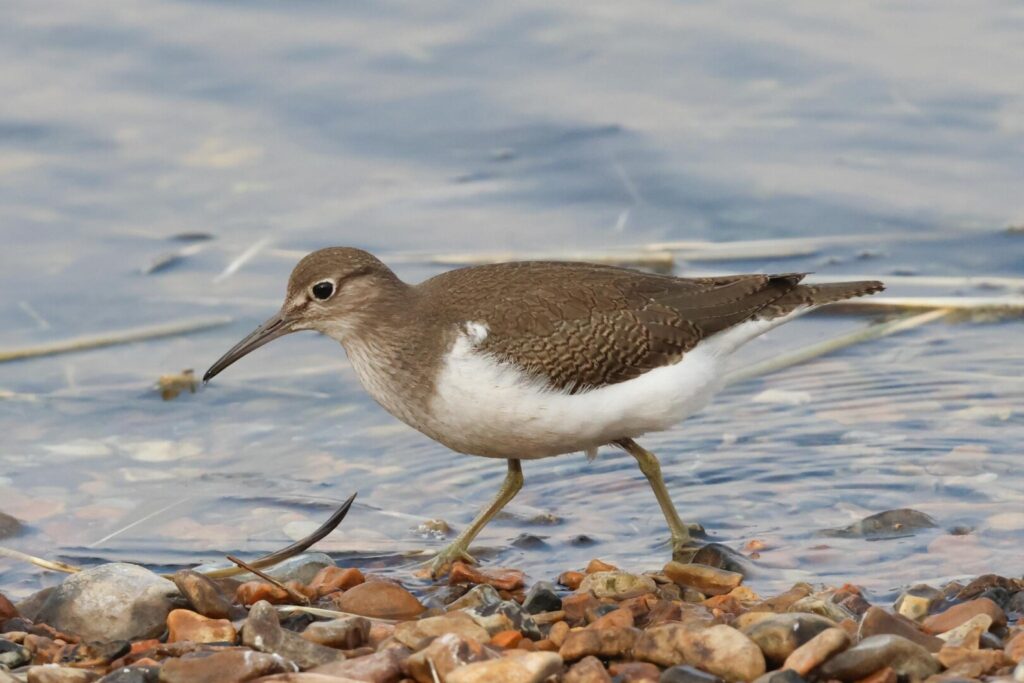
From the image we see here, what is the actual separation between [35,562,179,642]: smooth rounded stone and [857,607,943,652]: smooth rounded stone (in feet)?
9.07

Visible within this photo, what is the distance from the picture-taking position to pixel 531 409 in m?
6.95

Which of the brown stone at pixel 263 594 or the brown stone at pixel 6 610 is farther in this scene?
the brown stone at pixel 263 594

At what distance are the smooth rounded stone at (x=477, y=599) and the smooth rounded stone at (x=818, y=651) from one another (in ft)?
5.12

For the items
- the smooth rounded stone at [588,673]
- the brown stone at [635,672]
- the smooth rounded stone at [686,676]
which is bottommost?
the brown stone at [635,672]

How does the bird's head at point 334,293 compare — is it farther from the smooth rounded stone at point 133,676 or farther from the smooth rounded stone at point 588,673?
the smooth rounded stone at point 588,673

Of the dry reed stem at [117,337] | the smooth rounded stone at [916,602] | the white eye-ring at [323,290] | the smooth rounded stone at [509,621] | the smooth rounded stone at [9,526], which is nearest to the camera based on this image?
the smooth rounded stone at [509,621]

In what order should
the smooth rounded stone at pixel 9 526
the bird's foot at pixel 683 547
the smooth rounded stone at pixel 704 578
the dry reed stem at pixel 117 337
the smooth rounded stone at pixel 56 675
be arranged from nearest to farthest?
the smooth rounded stone at pixel 56 675 → the smooth rounded stone at pixel 704 578 → the bird's foot at pixel 683 547 → the smooth rounded stone at pixel 9 526 → the dry reed stem at pixel 117 337

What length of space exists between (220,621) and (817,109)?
901cm

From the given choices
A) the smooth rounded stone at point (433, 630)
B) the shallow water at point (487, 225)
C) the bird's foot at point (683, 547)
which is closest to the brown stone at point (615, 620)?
the smooth rounded stone at point (433, 630)

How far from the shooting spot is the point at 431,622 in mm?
5945

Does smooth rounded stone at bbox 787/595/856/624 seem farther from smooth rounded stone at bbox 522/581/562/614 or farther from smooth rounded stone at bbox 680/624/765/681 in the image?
smooth rounded stone at bbox 522/581/562/614

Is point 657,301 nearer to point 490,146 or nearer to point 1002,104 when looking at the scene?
point 490,146

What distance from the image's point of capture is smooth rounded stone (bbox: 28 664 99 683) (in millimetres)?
5641

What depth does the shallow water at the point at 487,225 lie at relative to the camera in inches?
313
